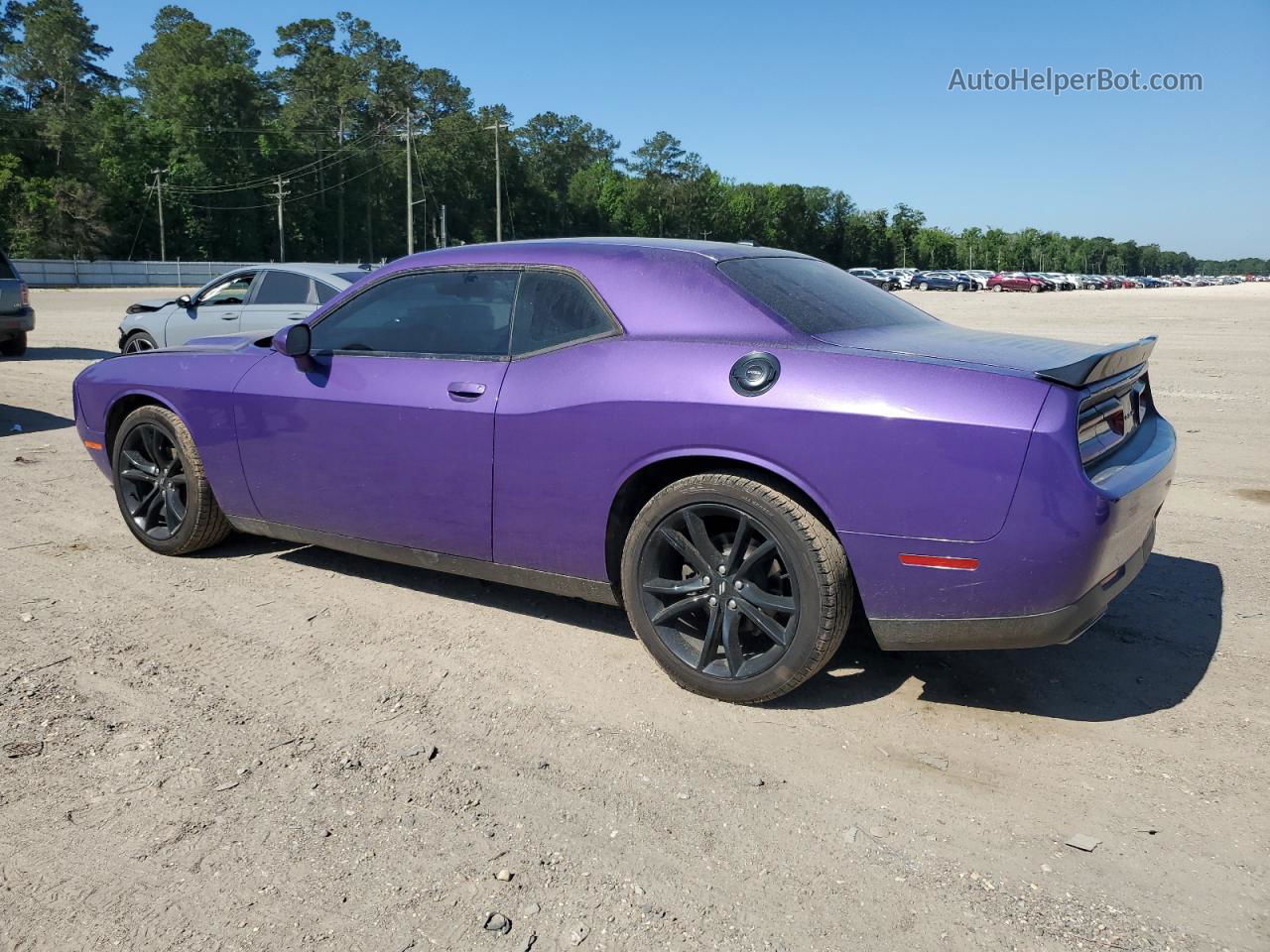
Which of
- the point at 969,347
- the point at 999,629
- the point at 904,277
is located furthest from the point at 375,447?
the point at 904,277

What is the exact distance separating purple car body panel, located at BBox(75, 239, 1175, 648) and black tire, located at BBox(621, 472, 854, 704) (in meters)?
0.10

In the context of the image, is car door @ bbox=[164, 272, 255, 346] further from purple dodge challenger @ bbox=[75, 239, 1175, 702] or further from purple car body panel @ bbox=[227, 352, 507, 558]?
purple car body panel @ bbox=[227, 352, 507, 558]

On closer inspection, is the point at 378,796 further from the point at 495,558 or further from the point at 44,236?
the point at 44,236

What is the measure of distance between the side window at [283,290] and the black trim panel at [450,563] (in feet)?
20.3

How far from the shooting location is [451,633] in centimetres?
423

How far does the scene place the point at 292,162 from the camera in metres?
93.1

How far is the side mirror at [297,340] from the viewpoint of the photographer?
14.6 ft

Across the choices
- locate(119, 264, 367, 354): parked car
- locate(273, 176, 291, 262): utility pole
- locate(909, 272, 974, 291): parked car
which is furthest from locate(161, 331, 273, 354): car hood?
locate(273, 176, 291, 262): utility pole

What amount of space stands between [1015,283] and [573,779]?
3237 inches

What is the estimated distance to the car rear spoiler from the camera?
3051 millimetres

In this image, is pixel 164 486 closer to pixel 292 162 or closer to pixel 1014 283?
pixel 1014 283

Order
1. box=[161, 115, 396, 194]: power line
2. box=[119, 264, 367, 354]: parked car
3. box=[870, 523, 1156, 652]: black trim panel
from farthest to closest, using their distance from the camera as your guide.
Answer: box=[161, 115, 396, 194]: power line < box=[119, 264, 367, 354]: parked car < box=[870, 523, 1156, 652]: black trim panel

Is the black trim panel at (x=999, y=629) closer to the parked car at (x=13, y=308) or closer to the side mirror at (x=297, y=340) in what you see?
the side mirror at (x=297, y=340)

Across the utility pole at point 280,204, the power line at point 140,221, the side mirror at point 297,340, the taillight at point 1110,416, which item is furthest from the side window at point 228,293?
the power line at point 140,221
